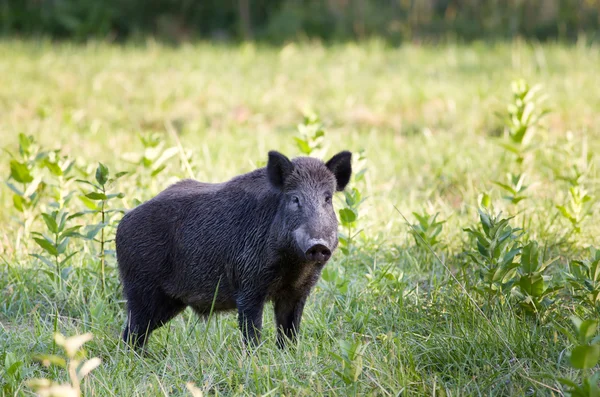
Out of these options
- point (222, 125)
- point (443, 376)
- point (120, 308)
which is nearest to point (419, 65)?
point (222, 125)

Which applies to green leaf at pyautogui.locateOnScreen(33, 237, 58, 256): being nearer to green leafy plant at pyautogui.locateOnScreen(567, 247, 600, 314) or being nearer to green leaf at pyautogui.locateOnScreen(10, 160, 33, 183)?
green leaf at pyautogui.locateOnScreen(10, 160, 33, 183)

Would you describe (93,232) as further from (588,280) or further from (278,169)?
(588,280)

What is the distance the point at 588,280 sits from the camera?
358 centimetres

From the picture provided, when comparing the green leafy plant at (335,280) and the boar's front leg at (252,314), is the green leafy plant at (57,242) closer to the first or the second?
the boar's front leg at (252,314)

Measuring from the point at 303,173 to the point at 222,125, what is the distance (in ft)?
17.5

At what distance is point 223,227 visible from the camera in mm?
3947

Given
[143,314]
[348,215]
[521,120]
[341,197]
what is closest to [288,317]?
[143,314]

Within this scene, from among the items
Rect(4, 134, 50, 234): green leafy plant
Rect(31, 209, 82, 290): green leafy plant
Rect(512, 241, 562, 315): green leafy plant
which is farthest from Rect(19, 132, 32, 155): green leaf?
Rect(512, 241, 562, 315): green leafy plant

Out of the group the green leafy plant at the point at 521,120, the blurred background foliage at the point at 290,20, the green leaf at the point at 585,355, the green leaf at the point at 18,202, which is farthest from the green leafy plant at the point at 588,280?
the blurred background foliage at the point at 290,20

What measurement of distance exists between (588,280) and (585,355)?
3.24 feet

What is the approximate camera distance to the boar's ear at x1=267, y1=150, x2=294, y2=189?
3666 mm

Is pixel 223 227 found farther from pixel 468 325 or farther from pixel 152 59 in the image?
pixel 152 59

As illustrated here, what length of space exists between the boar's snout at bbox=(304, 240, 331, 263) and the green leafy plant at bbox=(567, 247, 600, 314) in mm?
1182

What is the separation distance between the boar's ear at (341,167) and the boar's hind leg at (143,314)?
1064mm
